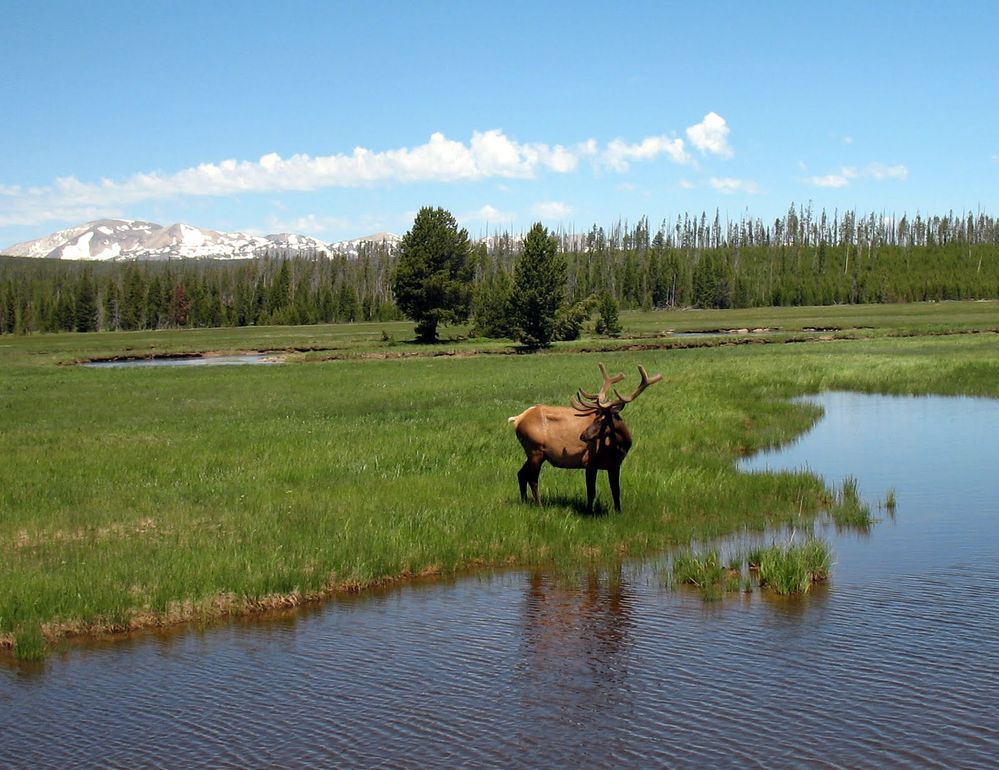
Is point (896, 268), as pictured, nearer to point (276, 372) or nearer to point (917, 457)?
point (276, 372)

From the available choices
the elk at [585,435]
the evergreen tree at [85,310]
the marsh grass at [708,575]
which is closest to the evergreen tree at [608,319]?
the elk at [585,435]

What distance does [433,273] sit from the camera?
9194cm

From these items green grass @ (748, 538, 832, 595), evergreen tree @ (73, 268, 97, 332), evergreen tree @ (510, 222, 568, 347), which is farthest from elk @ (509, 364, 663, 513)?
evergreen tree @ (73, 268, 97, 332)

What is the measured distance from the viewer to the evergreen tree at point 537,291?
85875mm

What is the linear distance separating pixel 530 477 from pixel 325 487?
4192 mm

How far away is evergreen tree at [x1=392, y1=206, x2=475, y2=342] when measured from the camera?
91312 millimetres

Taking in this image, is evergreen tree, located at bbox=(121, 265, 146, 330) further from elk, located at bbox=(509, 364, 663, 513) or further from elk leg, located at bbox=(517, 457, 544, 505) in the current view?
elk, located at bbox=(509, 364, 663, 513)

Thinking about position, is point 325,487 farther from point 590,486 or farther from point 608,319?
point 608,319

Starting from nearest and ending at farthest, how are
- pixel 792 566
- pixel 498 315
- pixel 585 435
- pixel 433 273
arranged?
pixel 792 566 → pixel 585 435 → pixel 433 273 → pixel 498 315

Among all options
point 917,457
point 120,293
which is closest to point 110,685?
point 917,457

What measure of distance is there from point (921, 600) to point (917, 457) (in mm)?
13035

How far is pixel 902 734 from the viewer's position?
29.5 ft

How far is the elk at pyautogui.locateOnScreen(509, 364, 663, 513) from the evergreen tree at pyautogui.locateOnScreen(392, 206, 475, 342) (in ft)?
243

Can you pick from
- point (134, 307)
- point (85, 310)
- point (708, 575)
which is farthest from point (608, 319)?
point (85, 310)
